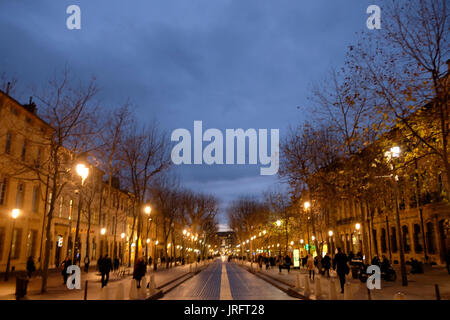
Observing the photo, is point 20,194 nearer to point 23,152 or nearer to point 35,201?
point 35,201

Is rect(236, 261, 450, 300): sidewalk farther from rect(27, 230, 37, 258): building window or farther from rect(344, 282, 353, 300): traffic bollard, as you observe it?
rect(27, 230, 37, 258): building window

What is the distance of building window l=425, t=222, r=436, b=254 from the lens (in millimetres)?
34500

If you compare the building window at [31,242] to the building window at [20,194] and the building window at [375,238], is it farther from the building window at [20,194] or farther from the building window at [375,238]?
the building window at [375,238]

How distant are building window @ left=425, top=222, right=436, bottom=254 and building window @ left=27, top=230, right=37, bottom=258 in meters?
36.2

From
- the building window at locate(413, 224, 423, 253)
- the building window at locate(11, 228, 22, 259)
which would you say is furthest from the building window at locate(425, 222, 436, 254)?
the building window at locate(11, 228, 22, 259)

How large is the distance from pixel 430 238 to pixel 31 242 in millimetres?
36736

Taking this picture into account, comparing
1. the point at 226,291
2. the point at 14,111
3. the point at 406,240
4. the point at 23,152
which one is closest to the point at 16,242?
the point at 23,152

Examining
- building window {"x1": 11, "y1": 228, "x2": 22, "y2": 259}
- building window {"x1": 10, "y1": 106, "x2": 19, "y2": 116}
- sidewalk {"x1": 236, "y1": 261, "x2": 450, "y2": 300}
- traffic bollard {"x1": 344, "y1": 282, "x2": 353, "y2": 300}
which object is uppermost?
building window {"x1": 10, "y1": 106, "x2": 19, "y2": 116}

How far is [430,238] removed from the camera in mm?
35031

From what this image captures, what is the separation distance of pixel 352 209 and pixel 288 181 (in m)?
28.4

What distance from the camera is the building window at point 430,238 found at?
34.5 metres
